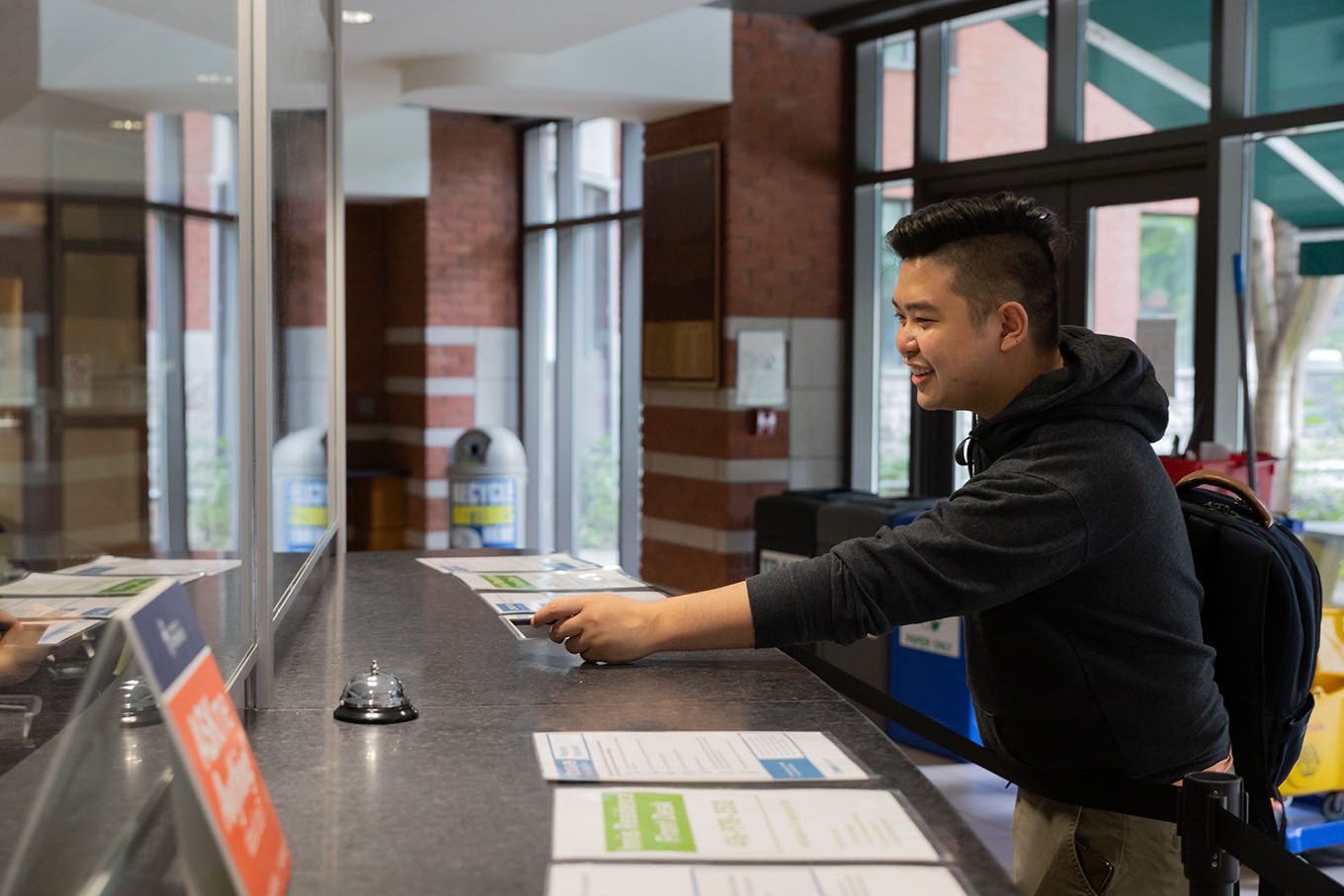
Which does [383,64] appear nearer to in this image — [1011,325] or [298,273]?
[298,273]

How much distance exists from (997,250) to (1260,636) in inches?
25.0

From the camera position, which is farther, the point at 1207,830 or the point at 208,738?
the point at 1207,830

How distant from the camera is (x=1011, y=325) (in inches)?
73.7

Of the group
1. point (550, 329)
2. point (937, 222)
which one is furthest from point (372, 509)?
A: point (937, 222)

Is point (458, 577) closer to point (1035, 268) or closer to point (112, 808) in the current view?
point (1035, 268)

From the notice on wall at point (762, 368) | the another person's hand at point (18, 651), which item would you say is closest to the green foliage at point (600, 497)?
the notice on wall at point (762, 368)

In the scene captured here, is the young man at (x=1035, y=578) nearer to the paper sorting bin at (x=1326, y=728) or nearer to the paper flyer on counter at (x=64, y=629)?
the paper flyer on counter at (x=64, y=629)

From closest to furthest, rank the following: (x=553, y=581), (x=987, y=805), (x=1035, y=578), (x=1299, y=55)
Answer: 1. (x=1035, y=578)
2. (x=553, y=581)
3. (x=987, y=805)
4. (x=1299, y=55)

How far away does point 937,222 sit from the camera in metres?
1.88

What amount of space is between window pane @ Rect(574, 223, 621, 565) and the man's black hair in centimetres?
704

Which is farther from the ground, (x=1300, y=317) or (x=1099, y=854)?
(x=1300, y=317)

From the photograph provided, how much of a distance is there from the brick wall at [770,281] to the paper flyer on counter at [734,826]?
213 inches

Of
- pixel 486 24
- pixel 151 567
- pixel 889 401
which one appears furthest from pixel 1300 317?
pixel 151 567

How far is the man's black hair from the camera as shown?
1.87 m
